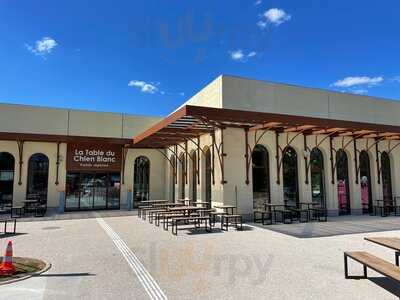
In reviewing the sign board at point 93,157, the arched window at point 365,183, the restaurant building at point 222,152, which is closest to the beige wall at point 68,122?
the restaurant building at point 222,152

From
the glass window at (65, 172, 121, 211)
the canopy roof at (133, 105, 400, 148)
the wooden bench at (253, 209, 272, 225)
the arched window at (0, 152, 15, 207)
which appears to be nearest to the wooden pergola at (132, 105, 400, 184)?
the canopy roof at (133, 105, 400, 148)

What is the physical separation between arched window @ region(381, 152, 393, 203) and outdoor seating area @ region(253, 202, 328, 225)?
4507mm

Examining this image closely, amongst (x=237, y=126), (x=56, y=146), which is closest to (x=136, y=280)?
(x=237, y=126)

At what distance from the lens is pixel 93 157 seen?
1878 cm

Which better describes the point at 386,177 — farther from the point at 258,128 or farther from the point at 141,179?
the point at 141,179

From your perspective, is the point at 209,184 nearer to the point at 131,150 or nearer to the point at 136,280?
the point at 131,150

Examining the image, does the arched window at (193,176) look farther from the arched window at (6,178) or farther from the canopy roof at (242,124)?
the arched window at (6,178)

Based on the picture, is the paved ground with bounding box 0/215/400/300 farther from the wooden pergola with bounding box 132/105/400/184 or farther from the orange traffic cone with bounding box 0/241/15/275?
the wooden pergola with bounding box 132/105/400/184

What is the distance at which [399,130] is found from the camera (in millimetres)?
13812

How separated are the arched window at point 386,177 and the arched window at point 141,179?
1364 centimetres

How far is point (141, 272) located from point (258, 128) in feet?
28.1

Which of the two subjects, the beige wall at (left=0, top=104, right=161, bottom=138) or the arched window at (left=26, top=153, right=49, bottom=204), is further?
the beige wall at (left=0, top=104, right=161, bottom=138)

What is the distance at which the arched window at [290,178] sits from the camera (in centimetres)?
1411

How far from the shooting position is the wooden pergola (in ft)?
34.6
